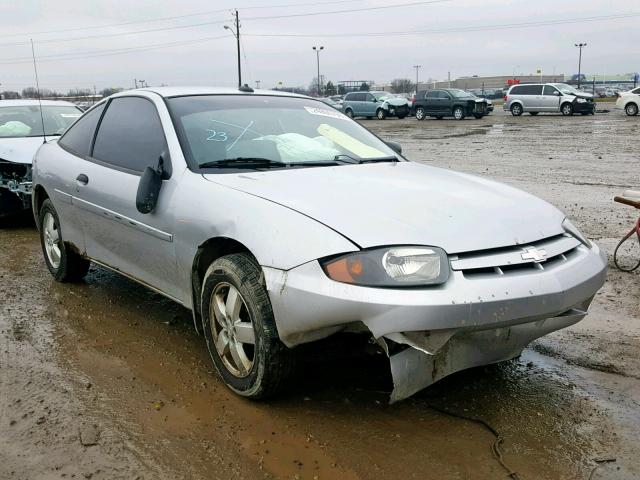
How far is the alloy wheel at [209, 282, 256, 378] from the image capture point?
308 centimetres

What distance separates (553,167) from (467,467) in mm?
11063

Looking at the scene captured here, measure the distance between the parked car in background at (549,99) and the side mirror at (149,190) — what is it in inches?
1228

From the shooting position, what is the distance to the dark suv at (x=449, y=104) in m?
32.2

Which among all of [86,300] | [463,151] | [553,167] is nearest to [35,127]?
[86,300]

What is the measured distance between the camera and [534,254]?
279 centimetres

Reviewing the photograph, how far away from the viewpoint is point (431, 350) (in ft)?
8.53

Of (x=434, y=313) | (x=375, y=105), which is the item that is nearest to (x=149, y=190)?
(x=434, y=313)

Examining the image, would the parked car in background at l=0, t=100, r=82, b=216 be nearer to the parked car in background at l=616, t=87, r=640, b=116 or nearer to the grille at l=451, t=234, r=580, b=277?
the grille at l=451, t=234, r=580, b=277

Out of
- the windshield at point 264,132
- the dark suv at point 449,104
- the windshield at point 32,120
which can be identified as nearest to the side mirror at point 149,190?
the windshield at point 264,132

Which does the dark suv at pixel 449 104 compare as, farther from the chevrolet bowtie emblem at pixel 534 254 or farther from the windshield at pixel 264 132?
the chevrolet bowtie emblem at pixel 534 254

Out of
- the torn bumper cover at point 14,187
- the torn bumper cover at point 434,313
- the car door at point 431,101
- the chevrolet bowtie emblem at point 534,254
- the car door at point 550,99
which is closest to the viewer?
the torn bumper cover at point 434,313

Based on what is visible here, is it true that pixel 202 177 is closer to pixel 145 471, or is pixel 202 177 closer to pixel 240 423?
pixel 240 423

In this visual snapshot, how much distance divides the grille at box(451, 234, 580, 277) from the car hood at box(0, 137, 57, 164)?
618 centimetres

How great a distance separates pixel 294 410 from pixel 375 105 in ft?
112
